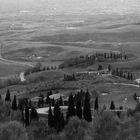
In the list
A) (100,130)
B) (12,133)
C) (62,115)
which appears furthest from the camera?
(62,115)

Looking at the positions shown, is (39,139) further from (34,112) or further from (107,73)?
(107,73)

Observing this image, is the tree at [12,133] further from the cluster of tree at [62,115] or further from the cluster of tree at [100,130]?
the cluster of tree at [62,115]

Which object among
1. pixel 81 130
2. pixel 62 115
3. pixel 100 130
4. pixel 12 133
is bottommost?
pixel 62 115

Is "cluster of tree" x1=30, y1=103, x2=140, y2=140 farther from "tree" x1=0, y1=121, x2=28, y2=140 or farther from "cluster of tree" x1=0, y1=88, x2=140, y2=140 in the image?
"tree" x1=0, y1=121, x2=28, y2=140

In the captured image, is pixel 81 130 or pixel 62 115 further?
pixel 62 115

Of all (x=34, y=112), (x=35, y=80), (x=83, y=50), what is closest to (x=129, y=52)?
(x=83, y=50)

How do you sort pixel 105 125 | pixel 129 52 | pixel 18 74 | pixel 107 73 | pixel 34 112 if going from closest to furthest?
pixel 105 125, pixel 34 112, pixel 107 73, pixel 18 74, pixel 129 52

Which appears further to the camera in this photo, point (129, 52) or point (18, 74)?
point (129, 52)

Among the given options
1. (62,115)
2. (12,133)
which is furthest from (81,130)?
(62,115)

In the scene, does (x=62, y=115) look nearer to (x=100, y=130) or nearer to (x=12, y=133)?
(x=100, y=130)

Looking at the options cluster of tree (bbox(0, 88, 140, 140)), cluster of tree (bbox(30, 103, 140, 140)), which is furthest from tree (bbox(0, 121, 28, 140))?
cluster of tree (bbox(30, 103, 140, 140))

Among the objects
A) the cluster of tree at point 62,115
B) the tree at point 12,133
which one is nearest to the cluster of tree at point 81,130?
the tree at point 12,133
